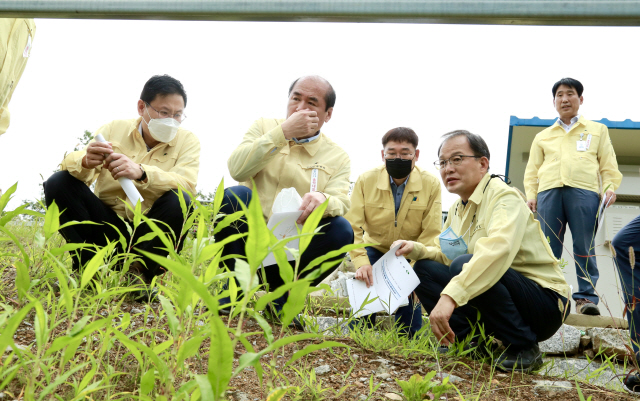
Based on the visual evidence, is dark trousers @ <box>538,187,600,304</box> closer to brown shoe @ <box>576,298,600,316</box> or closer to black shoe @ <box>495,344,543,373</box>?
brown shoe @ <box>576,298,600,316</box>

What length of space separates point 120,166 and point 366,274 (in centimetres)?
150

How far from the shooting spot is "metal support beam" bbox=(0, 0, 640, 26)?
0.60 meters

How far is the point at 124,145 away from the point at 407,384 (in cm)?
237

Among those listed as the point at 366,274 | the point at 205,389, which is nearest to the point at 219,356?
the point at 205,389

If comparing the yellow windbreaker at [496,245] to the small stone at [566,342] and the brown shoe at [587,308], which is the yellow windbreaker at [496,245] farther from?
the brown shoe at [587,308]

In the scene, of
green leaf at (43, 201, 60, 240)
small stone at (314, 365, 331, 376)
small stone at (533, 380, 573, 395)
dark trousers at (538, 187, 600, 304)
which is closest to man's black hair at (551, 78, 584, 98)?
dark trousers at (538, 187, 600, 304)

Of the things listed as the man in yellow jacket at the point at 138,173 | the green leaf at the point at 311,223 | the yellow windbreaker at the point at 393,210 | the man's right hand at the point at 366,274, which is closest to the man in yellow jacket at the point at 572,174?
the yellow windbreaker at the point at 393,210

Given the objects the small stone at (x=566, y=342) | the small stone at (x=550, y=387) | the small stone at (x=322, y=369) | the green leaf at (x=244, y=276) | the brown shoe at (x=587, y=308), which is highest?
the green leaf at (x=244, y=276)

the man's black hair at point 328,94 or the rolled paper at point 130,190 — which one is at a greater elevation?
the man's black hair at point 328,94

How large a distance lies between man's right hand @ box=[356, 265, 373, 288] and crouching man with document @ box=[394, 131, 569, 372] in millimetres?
272

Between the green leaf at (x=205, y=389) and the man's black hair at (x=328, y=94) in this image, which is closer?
the green leaf at (x=205, y=389)

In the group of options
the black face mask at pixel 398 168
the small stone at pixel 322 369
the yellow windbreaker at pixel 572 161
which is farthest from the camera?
the yellow windbreaker at pixel 572 161

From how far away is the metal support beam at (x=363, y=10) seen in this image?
0.60 m

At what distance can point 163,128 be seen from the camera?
3.02 m
